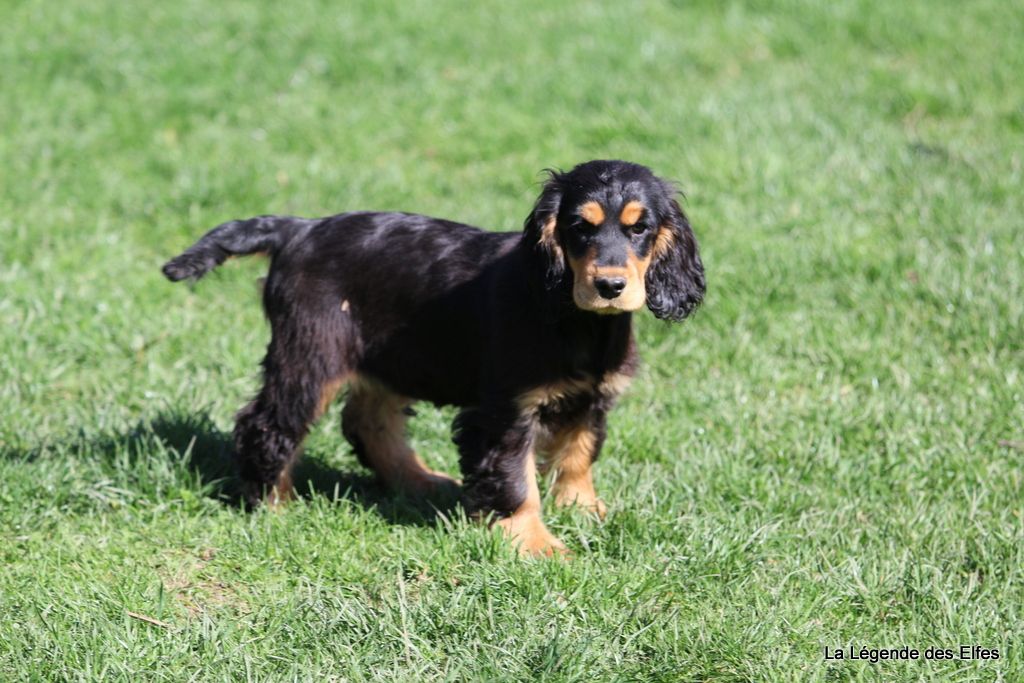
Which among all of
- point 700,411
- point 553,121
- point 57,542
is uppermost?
point 553,121

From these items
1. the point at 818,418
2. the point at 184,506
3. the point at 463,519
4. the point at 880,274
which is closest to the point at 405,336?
the point at 463,519

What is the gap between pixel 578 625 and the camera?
368 centimetres

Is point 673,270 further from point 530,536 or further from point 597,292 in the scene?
point 530,536

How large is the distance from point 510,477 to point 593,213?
98cm

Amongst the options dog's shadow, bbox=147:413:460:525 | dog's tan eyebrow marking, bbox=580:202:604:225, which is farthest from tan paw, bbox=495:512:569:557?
dog's tan eyebrow marking, bbox=580:202:604:225

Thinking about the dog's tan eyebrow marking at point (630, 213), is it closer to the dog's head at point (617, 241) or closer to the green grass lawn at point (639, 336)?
the dog's head at point (617, 241)

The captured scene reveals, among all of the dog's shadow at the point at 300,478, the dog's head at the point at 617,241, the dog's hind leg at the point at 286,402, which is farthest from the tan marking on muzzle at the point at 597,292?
the dog's hind leg at the point at 286,402

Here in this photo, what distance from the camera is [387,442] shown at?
492cm

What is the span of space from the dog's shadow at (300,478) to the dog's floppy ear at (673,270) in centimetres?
105

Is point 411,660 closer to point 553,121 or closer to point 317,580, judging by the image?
point 317,580

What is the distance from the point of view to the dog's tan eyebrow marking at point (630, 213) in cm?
398

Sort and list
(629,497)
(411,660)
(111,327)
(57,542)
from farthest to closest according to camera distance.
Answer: (111,327)
(629,497)
(57,542)
(411,660)

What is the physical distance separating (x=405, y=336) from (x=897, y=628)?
2013 mm

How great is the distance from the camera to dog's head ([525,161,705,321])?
3.86 m
